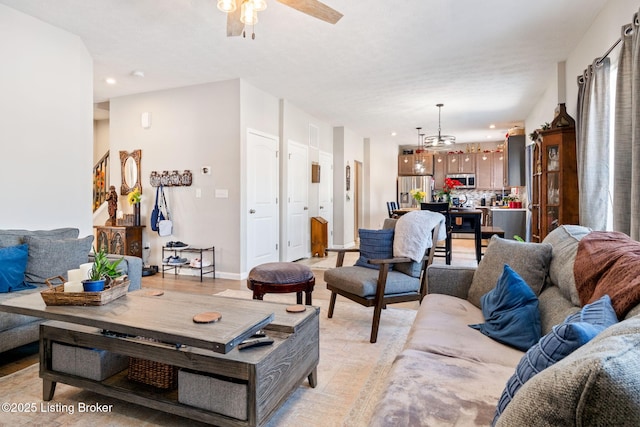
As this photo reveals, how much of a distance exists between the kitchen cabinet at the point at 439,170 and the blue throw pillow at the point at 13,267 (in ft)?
31.2

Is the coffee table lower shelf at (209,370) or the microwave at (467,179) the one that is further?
the microwave at (467,179)

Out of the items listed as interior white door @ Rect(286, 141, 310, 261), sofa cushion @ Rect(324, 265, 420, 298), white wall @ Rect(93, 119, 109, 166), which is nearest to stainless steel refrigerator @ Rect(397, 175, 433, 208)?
interior white door @ Rect(286, 141, 310, 261)

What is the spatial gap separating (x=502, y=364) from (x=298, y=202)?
5.23 m

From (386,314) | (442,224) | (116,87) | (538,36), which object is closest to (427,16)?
(538,36)

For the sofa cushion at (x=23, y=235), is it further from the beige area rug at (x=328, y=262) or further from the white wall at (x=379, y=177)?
the white wall at (x=379, y=177)

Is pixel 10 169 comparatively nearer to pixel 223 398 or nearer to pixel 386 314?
pixel 223 398

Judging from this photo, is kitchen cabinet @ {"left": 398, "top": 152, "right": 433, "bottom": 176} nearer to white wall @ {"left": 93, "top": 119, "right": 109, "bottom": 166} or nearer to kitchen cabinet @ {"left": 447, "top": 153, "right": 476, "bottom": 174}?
kitchen cabinet @ {"left": 447, "top": 153, "right": 476, "bottom": 174}

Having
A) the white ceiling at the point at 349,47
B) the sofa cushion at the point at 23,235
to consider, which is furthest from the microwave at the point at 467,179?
the sofa cushion at the point at 23,235

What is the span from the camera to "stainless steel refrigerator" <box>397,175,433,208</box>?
33.9 ft

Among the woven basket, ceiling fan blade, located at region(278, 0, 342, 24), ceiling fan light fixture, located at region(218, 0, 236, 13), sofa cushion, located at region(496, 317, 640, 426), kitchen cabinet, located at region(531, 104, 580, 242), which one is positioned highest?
ceiling fan blade, located at region(278, 0, 342, 24)

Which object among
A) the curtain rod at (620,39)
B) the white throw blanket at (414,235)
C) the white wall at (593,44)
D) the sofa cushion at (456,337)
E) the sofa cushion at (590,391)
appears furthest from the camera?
the white throw blanket at (414,235)

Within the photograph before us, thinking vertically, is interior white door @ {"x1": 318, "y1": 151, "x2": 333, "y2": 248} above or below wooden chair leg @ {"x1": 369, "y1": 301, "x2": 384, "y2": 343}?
above

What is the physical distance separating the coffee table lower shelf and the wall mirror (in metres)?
3.93

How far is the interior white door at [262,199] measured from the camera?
5.16m
